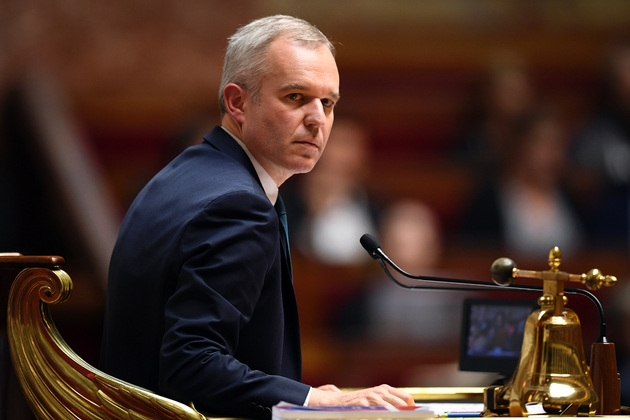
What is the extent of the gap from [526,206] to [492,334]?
3174 millimetres

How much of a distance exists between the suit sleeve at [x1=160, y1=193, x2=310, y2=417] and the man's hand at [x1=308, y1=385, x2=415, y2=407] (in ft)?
0.08

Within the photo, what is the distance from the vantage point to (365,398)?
57.4 inches

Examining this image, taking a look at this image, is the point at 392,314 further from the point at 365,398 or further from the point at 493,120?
the point at 365,398

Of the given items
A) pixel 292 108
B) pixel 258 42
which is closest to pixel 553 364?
pixel 292 108

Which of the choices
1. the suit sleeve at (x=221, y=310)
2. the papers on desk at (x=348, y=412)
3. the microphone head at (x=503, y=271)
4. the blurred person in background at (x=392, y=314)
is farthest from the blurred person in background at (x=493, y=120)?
the papers on desk at (x=348, y=412)

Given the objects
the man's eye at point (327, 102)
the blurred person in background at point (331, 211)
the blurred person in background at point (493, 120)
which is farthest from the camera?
the blurred person in background at point (493, 120)

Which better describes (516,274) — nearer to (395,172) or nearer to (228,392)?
(228,392)

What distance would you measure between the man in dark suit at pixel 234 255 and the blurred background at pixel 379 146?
134 cm

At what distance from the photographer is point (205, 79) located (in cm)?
595

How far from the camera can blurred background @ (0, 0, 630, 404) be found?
163 inches

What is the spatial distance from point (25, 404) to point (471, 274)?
10.1ft

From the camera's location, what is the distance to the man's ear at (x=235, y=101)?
6.40ft

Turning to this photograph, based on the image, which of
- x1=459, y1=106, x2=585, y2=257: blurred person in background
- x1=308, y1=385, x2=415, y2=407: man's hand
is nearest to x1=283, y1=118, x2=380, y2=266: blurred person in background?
x1=459, y1=106, x2=585, y2=257: blurred person in background

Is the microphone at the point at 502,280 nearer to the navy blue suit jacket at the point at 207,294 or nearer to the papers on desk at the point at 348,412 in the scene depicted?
the navy blue suit jacket at the point at 207,294
